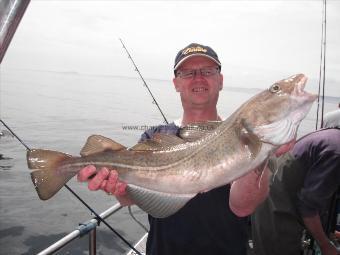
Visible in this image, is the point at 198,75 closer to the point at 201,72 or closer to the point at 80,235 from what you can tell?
the point at 201,72

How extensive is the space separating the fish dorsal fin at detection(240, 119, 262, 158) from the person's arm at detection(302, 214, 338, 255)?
7.30 ft

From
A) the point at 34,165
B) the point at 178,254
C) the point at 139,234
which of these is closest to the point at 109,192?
the point at 34,165

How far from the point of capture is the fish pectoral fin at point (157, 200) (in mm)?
3115

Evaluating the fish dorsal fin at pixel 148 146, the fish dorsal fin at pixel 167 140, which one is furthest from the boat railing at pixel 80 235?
the fish dorsal fin at pixel 167 140

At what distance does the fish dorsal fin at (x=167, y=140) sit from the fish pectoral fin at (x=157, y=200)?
0.46m

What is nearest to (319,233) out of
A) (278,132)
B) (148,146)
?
(278,132)

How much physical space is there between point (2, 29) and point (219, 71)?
10.9 ft

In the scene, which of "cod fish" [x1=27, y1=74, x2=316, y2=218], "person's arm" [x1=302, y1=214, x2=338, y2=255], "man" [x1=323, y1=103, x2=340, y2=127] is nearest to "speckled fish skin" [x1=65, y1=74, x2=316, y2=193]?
"cod fish" [x1=27, y1=74, x2=316, y2=218]

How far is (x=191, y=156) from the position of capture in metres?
3.05

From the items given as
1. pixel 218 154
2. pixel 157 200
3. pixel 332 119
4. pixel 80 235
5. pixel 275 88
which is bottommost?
pixel 80 235

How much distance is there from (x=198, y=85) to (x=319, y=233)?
2.50 m

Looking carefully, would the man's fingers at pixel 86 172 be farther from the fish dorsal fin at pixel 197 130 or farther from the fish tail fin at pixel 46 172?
the fish dorsal fin at pixel 197 130

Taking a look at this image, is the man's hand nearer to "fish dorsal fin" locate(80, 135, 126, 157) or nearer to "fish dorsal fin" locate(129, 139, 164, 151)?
"fish dorsal fin" locate(80, 135, 126, 157)

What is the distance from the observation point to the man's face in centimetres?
412
